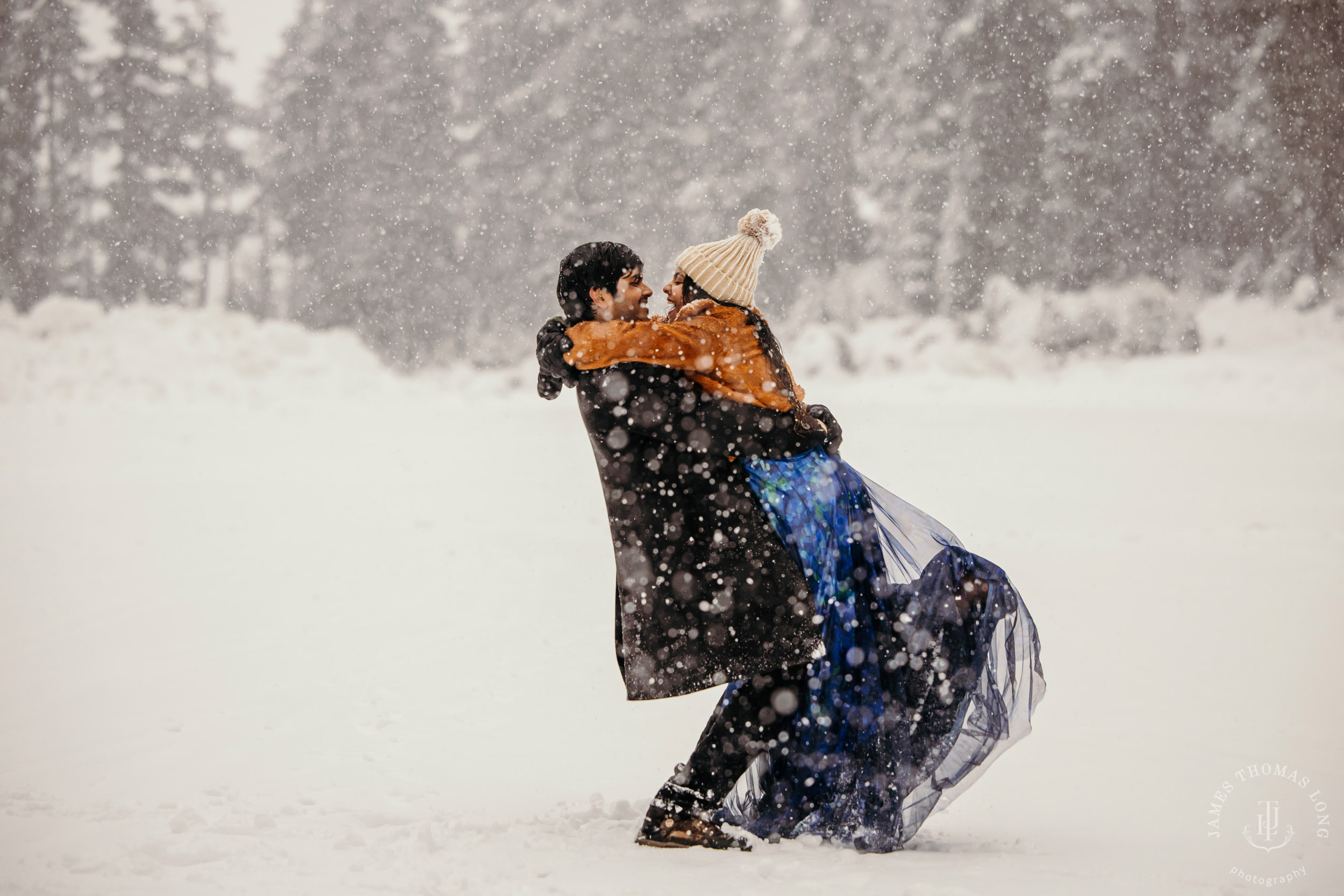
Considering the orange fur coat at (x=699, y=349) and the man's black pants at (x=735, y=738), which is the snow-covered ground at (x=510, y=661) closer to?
the man's black pants at (x=735, y=738)

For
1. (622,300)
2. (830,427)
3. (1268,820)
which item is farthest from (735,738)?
(1268,820)

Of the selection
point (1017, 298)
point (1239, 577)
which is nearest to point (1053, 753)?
point (1239, 577)

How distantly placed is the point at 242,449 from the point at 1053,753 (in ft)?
41.0

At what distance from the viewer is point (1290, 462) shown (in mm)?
11750

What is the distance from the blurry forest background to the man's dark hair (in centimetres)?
1835

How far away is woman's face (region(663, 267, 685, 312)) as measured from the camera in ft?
8.89

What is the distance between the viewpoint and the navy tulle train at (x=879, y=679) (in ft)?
8.68

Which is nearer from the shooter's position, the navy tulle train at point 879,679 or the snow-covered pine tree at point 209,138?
the navy tulle train at point 879,679

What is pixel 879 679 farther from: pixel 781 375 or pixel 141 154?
pixel 141 154

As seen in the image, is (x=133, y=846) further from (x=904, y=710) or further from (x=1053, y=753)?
(x=1053, y=753)

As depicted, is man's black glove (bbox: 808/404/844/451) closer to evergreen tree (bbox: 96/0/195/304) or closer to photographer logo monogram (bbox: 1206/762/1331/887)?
photographer logo monogram (bbox: 1206/762/1331/887)

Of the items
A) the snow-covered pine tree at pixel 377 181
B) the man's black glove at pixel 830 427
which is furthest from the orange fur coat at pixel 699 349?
the snow-covered pine tree at pixel 377 181

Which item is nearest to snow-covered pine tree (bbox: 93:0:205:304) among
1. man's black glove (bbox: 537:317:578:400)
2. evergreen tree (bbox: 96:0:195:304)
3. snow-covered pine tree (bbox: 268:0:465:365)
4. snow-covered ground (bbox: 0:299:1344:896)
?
evergreen tree (bbox: 96:0:195:304)

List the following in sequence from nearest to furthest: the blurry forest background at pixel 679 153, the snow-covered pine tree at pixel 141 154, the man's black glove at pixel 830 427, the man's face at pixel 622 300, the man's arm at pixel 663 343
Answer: the man's arm at pixel 663 343 → the man's face at pixel 622 300 → the man's black glove at pixel 830 427 → the blurry forest background at pixel 679 153 → the snow-covered pine tree at pixel 141 154
